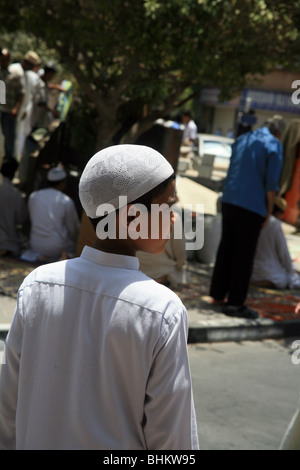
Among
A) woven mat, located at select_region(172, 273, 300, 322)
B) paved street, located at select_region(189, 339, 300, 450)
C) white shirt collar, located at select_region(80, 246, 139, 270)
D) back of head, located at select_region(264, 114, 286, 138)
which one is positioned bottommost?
woven mat, located at select_region(172, 273, 300, 322)

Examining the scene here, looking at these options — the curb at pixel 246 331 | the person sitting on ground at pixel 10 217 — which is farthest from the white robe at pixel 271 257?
the person sitting on ground at pixel 10 217

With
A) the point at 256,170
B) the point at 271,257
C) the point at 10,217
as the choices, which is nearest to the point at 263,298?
the point at 271,257

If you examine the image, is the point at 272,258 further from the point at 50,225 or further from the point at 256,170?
the point at 50,225

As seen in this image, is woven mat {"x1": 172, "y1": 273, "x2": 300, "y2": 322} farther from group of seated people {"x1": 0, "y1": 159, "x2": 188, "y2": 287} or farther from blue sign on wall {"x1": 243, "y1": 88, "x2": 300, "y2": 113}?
blue sign on wall {"x1": 243, "y1": 88, "x2": 300, "y2": 113}

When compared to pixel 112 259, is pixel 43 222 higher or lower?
lower

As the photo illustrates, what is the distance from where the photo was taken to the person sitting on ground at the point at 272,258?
29.7 ft

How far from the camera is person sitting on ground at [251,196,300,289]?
9.06 m

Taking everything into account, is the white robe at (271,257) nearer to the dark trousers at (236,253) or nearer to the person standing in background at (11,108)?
the dark trousers at (236,253)

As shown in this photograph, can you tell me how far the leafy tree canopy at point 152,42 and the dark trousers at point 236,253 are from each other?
216 cm

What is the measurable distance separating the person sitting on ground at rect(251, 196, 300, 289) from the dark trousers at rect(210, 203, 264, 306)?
143 centimetres

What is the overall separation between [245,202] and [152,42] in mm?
2477

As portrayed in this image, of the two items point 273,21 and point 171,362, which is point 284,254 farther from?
point 171,362

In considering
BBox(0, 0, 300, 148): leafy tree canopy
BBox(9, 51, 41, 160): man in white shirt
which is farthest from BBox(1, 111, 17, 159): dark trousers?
BBox(0, 0, 300, 148): leafy tree canopy

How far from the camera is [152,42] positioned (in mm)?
8594
